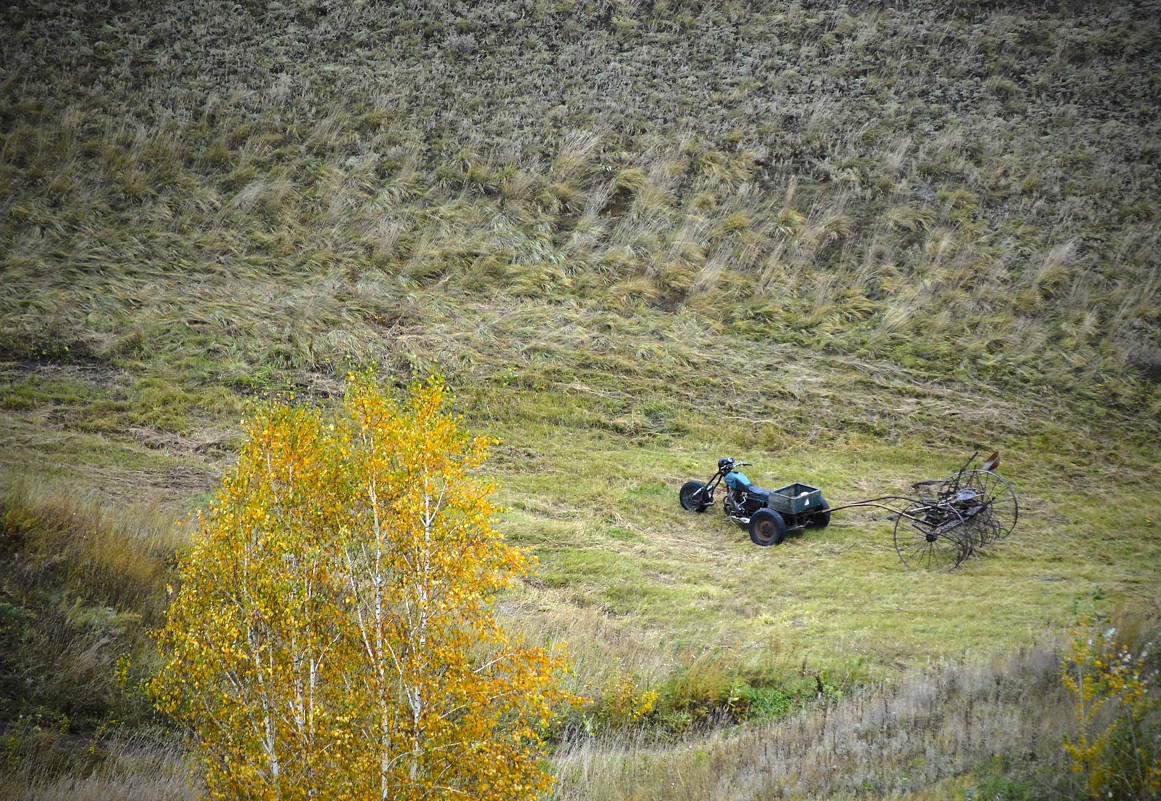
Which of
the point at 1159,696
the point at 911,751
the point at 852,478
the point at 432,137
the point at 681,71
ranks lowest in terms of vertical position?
the point at 852,478

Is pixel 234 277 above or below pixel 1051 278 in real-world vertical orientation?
below

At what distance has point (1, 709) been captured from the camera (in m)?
6.26

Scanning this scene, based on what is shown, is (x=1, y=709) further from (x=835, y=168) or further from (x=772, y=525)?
(x=835, y=168)

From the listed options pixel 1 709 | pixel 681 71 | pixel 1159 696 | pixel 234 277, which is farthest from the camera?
pixel 681 71

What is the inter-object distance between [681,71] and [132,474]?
24.3m

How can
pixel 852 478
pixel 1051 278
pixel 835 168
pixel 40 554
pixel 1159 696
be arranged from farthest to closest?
pixel 835 168, pixel 1051 278, pixel 852 478, pixel 40 554, pixel 1159 696

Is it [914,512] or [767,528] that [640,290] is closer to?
[767,528]

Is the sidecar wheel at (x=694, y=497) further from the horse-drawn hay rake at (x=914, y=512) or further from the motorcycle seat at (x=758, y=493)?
the motorcycle seat at (x=758, y=493)

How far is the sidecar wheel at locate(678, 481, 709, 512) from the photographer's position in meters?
13.1

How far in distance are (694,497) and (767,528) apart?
155 cm

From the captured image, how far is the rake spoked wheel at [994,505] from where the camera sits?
36.7 feet

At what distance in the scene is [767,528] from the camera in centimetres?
1191

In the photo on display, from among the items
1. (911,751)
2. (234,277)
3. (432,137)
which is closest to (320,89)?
(432,137)

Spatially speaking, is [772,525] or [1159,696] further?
[772,525]
